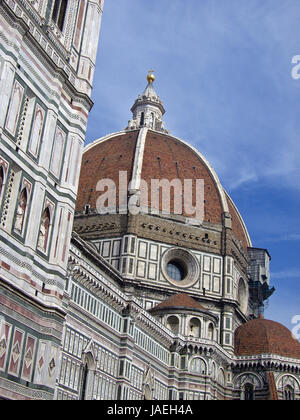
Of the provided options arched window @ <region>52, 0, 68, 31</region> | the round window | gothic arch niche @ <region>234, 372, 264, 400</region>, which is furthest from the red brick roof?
arched window @ <region>52, 0, 68, 31</region>

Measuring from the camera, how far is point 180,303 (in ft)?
182

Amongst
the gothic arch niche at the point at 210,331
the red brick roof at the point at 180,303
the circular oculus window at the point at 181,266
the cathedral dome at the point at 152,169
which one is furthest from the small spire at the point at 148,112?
the gothic arch niche at the point at 210,331

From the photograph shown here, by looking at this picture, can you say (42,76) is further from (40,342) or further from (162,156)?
(162,156)

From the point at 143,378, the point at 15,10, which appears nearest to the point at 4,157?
the point at 15,10

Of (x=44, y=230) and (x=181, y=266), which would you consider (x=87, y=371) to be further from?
(x=44, y=230)

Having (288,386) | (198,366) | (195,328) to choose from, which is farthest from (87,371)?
(288,386)

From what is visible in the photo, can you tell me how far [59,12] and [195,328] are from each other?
138 feet

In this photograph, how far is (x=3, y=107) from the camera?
44.3 ft

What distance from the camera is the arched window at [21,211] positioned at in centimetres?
1384

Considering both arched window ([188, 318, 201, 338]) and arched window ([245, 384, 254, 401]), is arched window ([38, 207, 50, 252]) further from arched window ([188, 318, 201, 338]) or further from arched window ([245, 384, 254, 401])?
arched window ([245, 384, 254, 401])

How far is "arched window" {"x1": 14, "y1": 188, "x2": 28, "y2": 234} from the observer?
13836 millimetres

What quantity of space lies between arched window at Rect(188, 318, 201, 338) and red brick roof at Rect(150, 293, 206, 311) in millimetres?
1136

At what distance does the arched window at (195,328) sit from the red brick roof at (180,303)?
114 cm

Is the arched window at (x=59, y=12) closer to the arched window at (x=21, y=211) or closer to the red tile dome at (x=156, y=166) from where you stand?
the arched window at (x=21, y=211)
